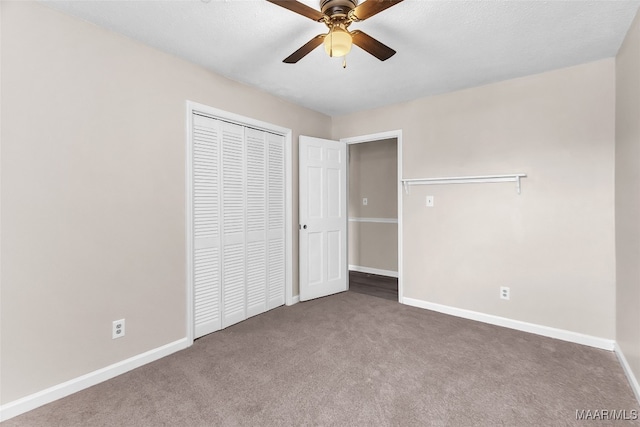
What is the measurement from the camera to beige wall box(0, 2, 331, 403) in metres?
1.74

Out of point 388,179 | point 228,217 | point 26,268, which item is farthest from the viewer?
point 388,179

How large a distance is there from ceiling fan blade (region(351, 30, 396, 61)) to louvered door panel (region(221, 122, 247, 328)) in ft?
5.12

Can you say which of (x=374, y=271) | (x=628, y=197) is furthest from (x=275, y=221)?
(x=628, y=197)

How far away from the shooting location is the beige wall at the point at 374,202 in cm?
506

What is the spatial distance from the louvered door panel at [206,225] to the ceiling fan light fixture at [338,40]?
1.49 metres

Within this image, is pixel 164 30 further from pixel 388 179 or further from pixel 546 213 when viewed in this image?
pixel 388 179

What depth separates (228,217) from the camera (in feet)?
9.72

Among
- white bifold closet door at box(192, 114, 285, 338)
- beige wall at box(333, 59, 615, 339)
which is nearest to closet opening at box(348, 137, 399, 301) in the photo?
beige wall at box(333, 59, 615, 339)

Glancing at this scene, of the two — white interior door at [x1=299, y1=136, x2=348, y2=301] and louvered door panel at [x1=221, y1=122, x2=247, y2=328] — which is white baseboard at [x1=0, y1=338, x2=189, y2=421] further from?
white interior door at [x1=299, y1=136, x2=348, y2=301]

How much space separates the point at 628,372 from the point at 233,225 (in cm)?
320

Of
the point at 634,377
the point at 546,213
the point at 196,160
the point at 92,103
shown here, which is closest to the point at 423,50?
the point at 546,213

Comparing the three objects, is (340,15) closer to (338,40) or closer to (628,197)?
(338,40)

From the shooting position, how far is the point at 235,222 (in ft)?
9.96

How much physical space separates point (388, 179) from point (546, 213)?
2584mm
